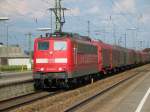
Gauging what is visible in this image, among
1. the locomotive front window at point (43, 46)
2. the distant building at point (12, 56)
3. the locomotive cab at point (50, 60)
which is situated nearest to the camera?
the locomotive cab at point (50, 60)

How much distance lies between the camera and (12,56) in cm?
12362

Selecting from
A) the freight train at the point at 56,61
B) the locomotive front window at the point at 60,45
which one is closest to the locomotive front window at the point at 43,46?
the freight train at the point at 56,61

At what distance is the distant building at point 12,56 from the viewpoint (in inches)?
4564

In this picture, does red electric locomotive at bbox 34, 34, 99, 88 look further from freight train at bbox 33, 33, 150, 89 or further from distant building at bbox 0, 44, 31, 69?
distant building at bbox 0, 44, 31, 69

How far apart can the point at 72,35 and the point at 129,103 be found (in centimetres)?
1044

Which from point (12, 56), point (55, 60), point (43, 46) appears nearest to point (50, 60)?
point (55, 60)

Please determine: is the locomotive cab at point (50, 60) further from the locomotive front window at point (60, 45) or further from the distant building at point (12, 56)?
the distant building at point (12, 56)

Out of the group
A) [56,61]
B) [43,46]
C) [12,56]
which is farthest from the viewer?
[12,56]

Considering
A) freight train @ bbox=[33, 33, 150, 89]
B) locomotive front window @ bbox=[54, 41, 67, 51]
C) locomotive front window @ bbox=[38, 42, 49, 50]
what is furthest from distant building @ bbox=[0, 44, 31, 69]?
locomotive front window @ bbox=[54, 41, 67, 51]

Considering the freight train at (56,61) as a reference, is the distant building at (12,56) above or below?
above

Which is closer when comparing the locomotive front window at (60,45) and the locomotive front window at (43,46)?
the locomotive front window at (60,45)

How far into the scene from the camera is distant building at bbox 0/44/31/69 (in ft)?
380

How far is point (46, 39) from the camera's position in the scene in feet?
86.5

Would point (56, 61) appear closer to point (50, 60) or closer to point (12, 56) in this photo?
point (50, 60)
